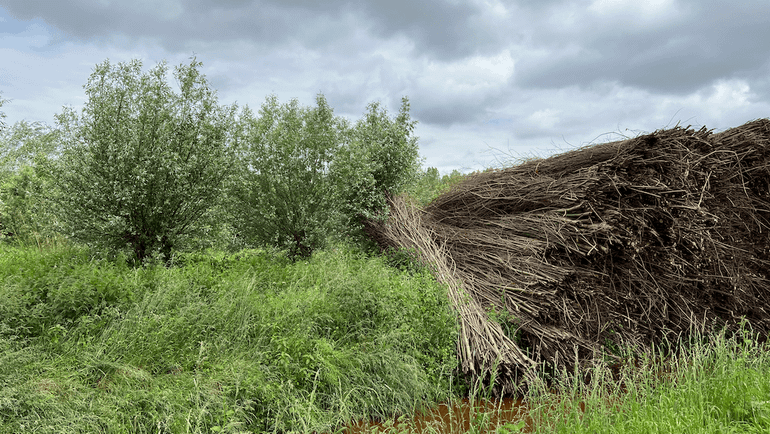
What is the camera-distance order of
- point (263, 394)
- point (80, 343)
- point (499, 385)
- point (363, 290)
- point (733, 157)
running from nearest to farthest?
point (263, 394) → point (80, 343) → point (499, 385) → point (363, 290) → point (733, 157)

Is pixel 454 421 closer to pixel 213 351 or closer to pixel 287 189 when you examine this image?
pixel 213 351

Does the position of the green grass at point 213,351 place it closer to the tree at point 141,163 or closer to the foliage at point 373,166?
the tree at point 141,163

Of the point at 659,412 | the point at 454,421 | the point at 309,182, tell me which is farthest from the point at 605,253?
the point at 309,182

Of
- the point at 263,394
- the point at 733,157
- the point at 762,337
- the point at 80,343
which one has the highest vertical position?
the point at 733,157

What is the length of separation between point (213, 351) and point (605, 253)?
501 centimetres

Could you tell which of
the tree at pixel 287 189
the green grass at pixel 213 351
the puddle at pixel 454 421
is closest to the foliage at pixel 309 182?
the tree at pixel 287 189

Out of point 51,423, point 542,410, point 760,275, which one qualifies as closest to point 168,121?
point 51,423

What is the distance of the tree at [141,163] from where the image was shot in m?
7.21

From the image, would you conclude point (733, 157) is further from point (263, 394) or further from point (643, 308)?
point (263, 394)

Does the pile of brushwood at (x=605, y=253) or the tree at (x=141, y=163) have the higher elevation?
the tree at (x=141, y=163)

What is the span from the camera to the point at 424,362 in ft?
17.0

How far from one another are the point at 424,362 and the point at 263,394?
1852 mm

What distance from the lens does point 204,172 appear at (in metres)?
7.78

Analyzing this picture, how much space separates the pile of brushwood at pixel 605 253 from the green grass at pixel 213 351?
0.83 metres
